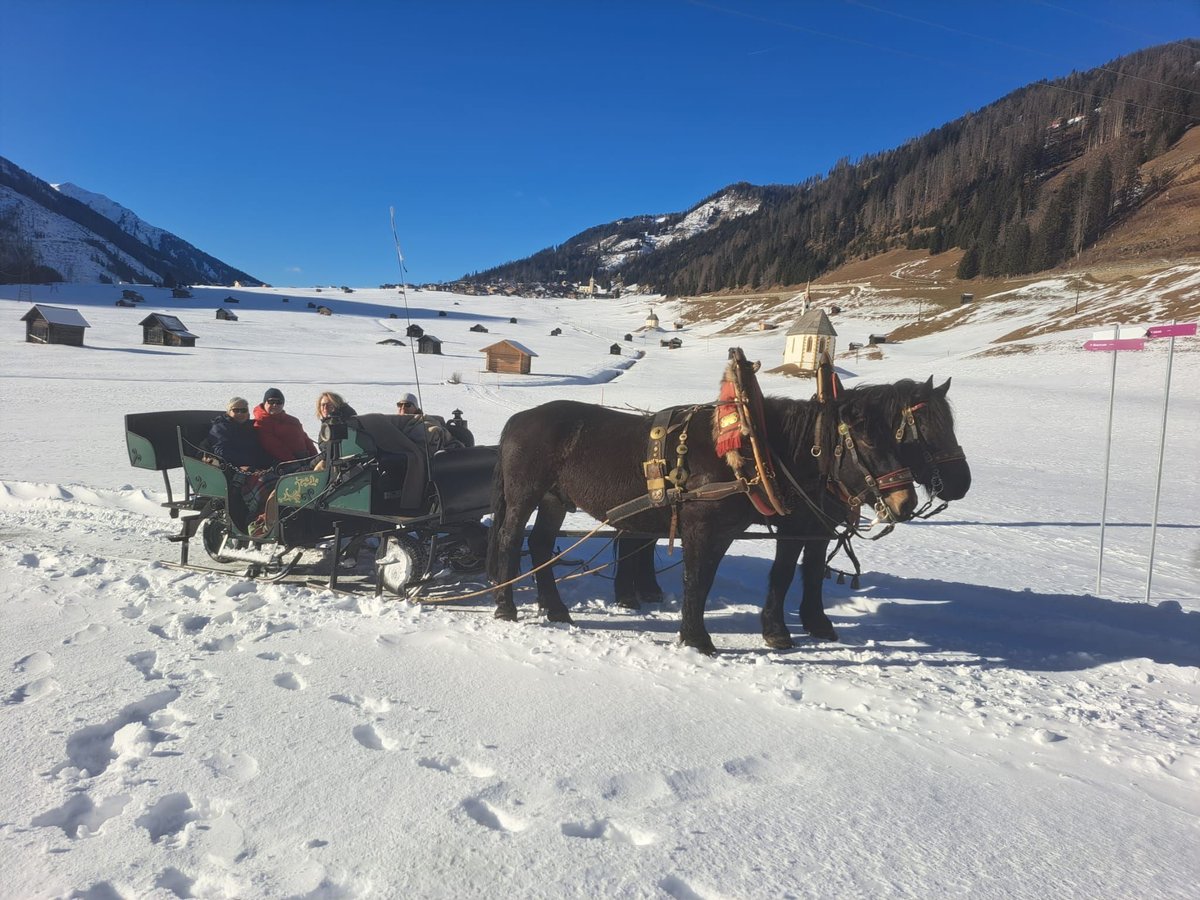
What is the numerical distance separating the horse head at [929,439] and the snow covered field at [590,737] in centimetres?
119

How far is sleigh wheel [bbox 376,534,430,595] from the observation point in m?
5.20

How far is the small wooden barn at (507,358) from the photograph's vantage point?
42656 mm

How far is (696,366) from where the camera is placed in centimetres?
5053

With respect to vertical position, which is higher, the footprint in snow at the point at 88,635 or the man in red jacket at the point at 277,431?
the man in red jacket at the point at 277,431

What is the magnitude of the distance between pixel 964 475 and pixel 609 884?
3163 mm

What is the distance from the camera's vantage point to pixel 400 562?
5281 mm

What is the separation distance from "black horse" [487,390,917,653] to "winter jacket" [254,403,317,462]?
9.48 ft

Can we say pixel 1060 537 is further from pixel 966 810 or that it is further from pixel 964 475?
pixel 966 810

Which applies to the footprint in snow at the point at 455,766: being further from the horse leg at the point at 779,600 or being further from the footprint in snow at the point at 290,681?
the horse leg at the point at 779,600

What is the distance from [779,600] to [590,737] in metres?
1.88

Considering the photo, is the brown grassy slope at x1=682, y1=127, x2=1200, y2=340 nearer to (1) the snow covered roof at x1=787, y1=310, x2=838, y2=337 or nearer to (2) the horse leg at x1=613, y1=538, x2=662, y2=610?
(1) the snow covered roof at x1=787, y1=310, x2=838, y2=337

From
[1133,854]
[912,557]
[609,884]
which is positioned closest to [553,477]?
[609,884]

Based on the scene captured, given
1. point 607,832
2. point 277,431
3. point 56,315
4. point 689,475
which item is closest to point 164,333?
point 56,315

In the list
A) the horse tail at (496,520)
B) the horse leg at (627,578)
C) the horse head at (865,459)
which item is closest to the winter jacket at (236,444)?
the horse tail at (496,520)
